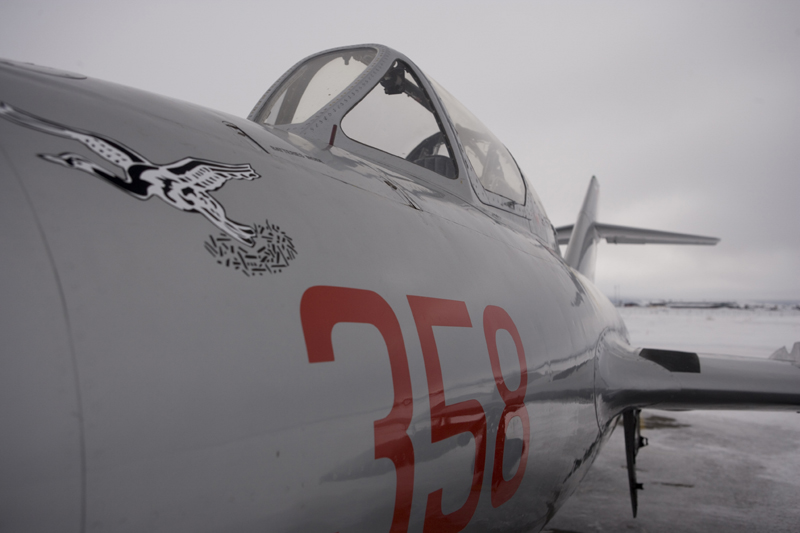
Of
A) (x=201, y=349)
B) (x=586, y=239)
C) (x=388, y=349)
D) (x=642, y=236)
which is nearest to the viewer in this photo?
(x=201, y=349)

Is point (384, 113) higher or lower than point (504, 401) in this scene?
higher

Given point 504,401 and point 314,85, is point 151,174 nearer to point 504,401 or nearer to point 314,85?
point 504,401

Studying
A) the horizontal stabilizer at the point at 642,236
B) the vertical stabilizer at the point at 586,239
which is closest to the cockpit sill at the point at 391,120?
the vertical stabilizer at the point at 586,239

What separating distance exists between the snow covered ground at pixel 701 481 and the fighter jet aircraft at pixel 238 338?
324cm

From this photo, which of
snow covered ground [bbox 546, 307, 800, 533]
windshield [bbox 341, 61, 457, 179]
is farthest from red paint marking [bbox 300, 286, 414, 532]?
snow covered ground [bbox 546, 307, 800, 533]

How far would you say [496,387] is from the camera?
162 centimetres

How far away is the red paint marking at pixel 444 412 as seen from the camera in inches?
52.1

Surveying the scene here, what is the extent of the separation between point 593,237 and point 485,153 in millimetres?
5460

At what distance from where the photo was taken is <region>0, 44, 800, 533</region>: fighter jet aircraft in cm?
71

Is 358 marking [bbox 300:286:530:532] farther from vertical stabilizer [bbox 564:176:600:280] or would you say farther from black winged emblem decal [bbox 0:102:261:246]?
vertical stabilizer [bbox 564:176:600:280]

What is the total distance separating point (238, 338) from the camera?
0.91 metres

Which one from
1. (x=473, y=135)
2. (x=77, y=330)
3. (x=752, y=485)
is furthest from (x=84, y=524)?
(x=752, y=485)

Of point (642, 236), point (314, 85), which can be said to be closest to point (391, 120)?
point (314, 85)

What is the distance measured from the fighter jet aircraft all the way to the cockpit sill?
0.92 feet
